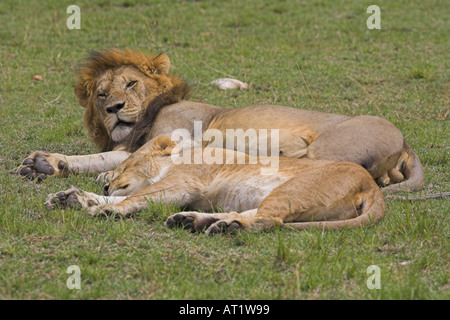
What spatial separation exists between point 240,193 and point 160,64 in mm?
2352

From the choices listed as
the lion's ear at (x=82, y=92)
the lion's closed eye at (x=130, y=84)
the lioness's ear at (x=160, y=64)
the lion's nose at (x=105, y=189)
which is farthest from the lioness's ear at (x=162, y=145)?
the lion's ear at (x=82, y=92)

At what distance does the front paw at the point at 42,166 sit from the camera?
5.48 metres

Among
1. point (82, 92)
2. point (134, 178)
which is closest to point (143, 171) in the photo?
point (134, 178)

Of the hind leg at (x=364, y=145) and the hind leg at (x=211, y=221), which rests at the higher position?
the hind leg at (x=364, y=145)

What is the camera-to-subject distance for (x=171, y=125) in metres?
5.99

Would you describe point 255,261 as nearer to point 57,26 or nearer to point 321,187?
point 321,187

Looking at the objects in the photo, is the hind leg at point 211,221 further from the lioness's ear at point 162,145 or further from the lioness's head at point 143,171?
the lioness's ear at point 162,145

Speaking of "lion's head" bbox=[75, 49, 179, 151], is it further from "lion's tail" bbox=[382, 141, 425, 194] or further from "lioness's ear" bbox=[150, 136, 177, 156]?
"lion's tail" bbox=[382, 141, 425, 194]

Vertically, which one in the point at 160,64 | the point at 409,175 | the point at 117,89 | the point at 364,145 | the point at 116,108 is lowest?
the point at 409,175

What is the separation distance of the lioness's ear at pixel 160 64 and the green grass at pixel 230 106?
97 centimetres

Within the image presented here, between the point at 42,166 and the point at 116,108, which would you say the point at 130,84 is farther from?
the point at 42,166

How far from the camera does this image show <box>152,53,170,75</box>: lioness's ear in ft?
21.2

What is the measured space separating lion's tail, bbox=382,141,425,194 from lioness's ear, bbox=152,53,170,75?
231 centimetres

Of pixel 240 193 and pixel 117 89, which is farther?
pixel 117 89
